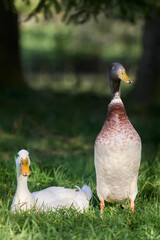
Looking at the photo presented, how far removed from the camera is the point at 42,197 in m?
4.39

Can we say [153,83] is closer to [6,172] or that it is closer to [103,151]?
[6,172]

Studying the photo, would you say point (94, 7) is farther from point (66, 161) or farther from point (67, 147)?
point (66, 161)

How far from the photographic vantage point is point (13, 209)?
4.06 meters

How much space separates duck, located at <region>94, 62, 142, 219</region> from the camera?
392 centimetres

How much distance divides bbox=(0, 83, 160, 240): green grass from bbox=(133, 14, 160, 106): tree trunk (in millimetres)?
517

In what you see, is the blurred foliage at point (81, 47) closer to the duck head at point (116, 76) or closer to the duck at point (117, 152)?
the duck head at point (116, 76)

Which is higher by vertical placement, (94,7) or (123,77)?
(94,7)

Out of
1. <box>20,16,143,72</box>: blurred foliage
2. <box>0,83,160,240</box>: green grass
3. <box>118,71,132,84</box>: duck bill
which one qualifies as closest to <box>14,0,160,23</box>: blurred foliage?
<box>0,83,160,240</box>: green grass

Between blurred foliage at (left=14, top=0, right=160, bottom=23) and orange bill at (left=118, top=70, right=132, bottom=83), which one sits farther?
blurred foliage at (left=14, top=0, right=160, bottom=23)

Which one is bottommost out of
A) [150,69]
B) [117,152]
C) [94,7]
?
[117,152]

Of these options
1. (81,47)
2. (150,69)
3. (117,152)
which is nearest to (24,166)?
(117,152)

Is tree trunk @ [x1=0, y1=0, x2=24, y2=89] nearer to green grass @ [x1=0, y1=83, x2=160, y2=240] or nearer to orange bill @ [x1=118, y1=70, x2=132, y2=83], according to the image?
green grass @ [x1=0, y1=83, x2=160, y2=240]

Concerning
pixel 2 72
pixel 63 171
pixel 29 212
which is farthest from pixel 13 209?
pixel 2 72

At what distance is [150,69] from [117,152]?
7751mm
